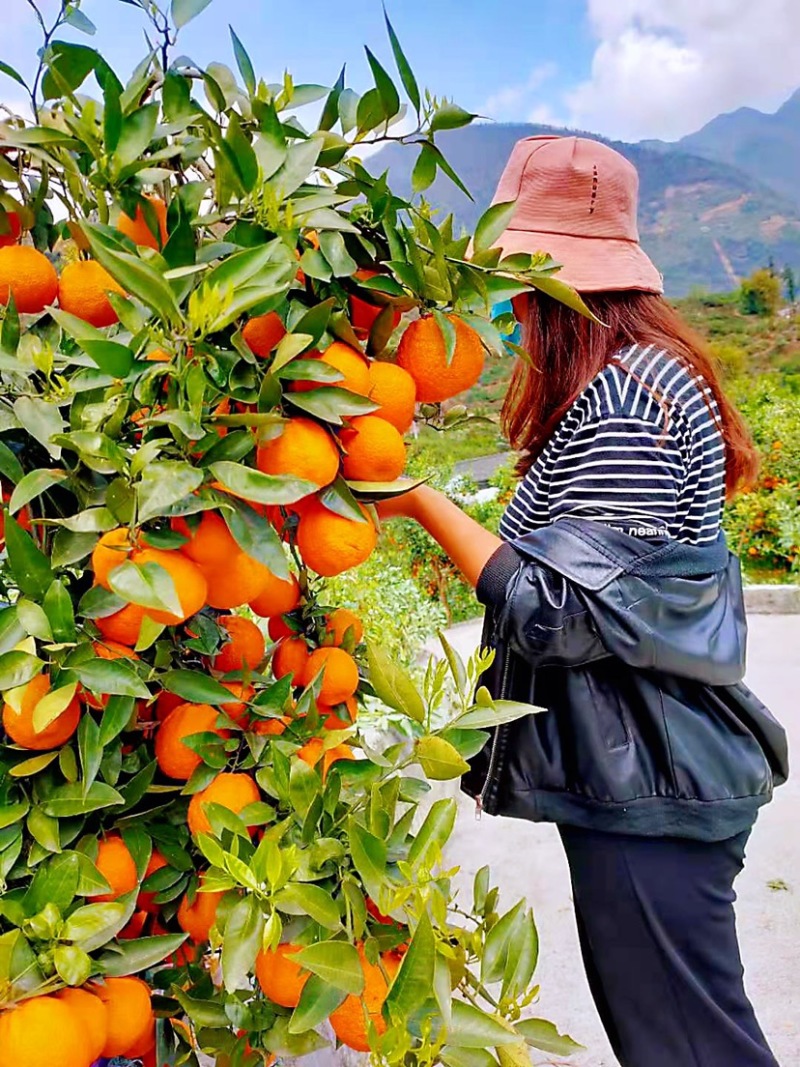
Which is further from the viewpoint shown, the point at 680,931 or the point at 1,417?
the point at 680,931

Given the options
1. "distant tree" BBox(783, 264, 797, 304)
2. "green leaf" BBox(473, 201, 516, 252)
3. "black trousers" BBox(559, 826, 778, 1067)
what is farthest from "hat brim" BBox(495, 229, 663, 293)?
"distant tree" BBox(783, 264, 797, 304)

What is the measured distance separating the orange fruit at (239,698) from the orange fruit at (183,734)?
1cm

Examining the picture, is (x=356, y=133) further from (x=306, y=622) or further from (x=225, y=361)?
(x=306, y=622)

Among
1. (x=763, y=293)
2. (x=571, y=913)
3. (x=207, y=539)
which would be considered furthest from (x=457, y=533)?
(x=763, y=293)

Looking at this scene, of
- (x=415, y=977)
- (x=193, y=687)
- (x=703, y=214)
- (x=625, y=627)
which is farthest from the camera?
(x=703, y=214)

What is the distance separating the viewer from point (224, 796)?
583 millimetres

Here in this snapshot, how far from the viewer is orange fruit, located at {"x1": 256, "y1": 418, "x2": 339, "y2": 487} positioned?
54 centimetres

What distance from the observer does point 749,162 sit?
74.3 metres

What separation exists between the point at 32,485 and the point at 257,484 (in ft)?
0.43

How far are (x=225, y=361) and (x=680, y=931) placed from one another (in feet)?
3.22

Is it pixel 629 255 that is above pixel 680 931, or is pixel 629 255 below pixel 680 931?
above

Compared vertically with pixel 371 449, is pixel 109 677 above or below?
below

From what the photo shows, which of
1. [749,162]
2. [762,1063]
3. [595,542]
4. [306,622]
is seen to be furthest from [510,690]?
[749,162]

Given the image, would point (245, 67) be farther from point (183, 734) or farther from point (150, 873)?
point (150, 873)
